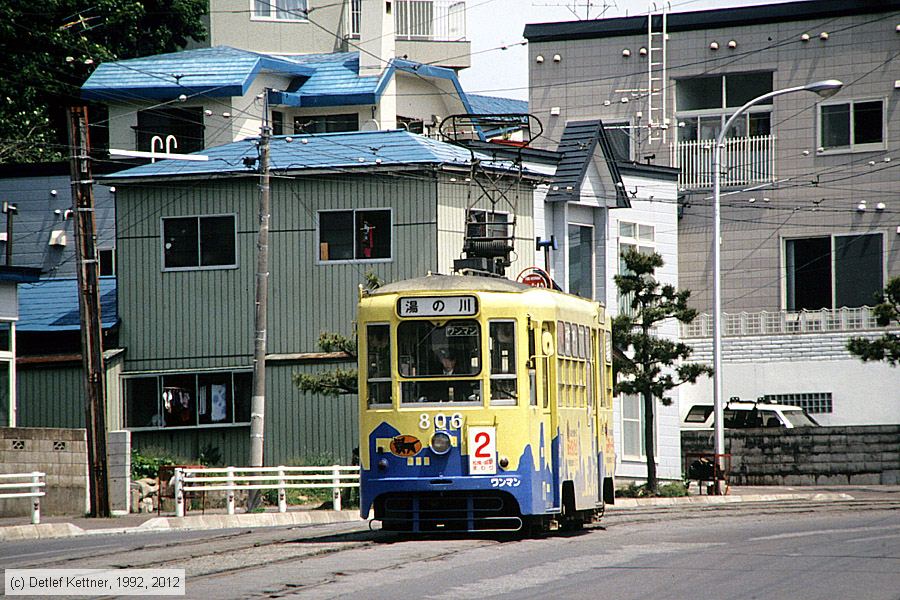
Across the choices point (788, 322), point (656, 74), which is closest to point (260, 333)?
point (788, 322)

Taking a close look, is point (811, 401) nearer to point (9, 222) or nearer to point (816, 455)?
point (816, 455)

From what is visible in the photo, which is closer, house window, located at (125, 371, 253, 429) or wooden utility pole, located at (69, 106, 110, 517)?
wooden utility pole, located at (69, 106, 110, 517)

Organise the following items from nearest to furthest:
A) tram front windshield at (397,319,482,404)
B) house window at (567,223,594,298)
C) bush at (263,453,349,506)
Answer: tram front windshield at (397,319,482,404), bush at (263,453,349,506), house window at (567,223,594,298)

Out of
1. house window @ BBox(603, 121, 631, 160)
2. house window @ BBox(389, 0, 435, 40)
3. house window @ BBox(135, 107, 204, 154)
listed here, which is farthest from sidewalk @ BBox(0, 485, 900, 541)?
house window @ BBox(389, 0, 435, 40)

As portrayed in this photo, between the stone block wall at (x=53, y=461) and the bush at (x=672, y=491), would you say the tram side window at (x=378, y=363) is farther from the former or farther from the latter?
the bush at (x=672, y=491)

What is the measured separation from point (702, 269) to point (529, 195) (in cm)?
1231

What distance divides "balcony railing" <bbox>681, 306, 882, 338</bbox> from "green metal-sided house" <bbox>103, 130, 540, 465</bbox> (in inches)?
402

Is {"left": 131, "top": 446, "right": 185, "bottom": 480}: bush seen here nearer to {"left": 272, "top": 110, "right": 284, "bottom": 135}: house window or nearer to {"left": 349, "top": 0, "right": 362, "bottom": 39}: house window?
{"left": 272, "top": 110, "right": 284, "bottom": 135}: house window

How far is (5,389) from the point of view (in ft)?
105

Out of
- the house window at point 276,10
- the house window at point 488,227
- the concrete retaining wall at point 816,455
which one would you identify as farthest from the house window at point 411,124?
the concrete retaining wall at point 816,455

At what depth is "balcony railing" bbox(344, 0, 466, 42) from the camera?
52.5 meters

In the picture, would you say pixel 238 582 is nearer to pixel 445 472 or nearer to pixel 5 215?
pixel 445 472

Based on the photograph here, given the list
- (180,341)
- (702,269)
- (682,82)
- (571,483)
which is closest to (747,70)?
(682,82)

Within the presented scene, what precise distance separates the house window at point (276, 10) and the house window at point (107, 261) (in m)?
12.5
